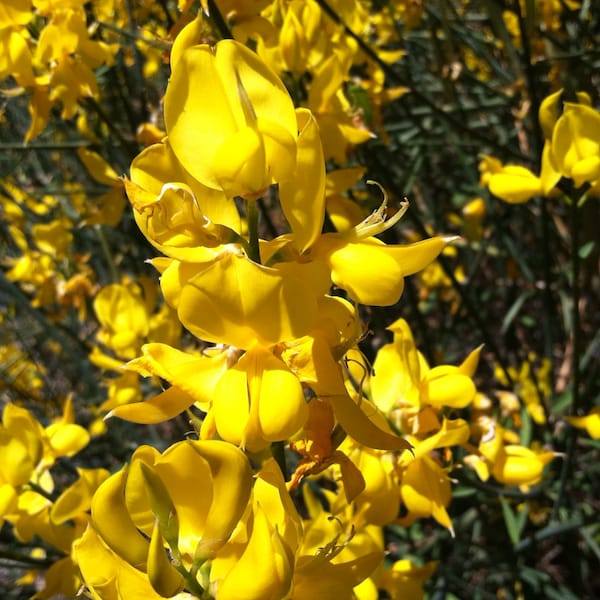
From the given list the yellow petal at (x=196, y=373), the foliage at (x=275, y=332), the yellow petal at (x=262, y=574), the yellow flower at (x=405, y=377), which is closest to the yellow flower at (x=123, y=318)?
the foliage at (x=275, y=332)

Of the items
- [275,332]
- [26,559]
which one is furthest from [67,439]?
[275,332]

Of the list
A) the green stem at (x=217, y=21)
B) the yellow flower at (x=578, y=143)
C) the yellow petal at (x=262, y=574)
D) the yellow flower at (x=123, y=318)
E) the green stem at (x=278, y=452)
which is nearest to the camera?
the yellow petal at (x=262, y=574)

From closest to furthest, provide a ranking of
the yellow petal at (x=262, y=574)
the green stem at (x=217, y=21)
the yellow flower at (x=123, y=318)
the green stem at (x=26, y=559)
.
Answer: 1. the yellow petal at (x=262, y=574)
2. the green stem at (x=217, y=21)
3. the green stem at (x=26, y=559)
4. the yellow flower at (x=123, y=318)

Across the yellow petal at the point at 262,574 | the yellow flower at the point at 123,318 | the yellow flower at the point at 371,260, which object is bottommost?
the yellow flower at the point at 123,318

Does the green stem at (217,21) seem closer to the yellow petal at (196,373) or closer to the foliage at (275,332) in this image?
the foliage at (275,332)

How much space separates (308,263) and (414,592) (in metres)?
0.49

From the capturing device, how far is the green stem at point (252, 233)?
0.55 metres

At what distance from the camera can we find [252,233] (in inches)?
21.8

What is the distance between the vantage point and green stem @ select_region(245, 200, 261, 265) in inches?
21.8

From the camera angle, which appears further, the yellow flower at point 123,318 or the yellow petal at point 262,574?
the yellow flower at point 123,318

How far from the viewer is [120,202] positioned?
5.13 feet

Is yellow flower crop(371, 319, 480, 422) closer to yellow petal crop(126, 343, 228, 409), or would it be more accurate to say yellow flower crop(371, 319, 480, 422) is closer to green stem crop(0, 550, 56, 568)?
yellow petal crop(126, 343, 228, 409)

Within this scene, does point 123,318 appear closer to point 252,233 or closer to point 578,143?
point 578,143

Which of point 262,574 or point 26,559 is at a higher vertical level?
point 262,574
